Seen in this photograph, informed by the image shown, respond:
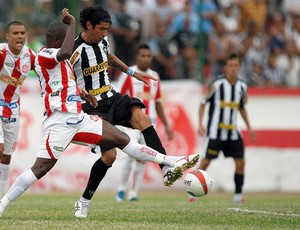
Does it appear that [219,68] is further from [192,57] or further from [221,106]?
[221,106]

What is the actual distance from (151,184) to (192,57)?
3.28 meters

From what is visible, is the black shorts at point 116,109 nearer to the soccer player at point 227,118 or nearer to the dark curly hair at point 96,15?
the dark curly hair at point 96,15

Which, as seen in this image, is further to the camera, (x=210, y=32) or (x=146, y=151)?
(x=210, y=32)

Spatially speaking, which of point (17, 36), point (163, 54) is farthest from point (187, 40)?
point (17, 36)

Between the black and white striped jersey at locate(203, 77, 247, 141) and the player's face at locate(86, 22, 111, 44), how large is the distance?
5.49 meters

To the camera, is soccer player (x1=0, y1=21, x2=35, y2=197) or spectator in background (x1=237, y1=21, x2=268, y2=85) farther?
spectator in background (x1=237, y1=21, x2=268, y2=85)

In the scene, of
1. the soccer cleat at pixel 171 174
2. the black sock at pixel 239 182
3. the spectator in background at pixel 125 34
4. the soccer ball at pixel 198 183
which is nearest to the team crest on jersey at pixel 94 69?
the soccer cleat at pixel 171 174

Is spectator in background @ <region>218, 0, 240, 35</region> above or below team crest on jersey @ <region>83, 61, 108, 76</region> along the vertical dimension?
above

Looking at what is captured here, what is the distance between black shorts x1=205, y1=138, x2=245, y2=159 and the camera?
51.3 ft

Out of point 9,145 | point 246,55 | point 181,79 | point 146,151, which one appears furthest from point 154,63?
point 146,151

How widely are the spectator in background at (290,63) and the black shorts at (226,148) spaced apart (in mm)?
5184

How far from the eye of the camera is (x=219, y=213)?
11.3m

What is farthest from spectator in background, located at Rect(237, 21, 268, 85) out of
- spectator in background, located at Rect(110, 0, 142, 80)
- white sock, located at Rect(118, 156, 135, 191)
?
white sock, located at Rect(118, 156, 135, 191)

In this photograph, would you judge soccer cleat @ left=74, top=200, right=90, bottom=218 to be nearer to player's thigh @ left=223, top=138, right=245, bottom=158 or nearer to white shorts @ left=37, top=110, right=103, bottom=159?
white shorts @ left=37, top=110, right=103, bottom=159
